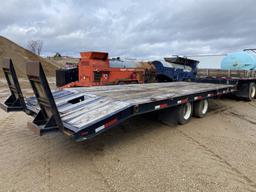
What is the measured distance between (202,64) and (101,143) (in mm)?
25300

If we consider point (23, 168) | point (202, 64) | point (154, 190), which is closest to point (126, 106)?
point (154, 190)

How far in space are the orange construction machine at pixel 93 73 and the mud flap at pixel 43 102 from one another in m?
6.30

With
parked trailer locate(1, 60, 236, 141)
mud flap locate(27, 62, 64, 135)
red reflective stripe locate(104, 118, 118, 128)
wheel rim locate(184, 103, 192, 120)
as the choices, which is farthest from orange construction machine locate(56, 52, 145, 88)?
red reflective stripe locate(104, 118, 118, 128)

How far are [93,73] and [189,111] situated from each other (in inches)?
202

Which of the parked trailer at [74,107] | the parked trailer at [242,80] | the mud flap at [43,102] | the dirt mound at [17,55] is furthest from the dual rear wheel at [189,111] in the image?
the dirt mound at [17,55]

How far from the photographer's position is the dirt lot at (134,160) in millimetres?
3170

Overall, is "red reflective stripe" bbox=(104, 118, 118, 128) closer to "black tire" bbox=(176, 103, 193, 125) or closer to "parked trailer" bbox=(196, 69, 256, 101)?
"black tire" bbox=(176, 103, 193, 125)

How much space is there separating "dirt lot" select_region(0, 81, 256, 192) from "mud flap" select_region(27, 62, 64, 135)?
0.65m

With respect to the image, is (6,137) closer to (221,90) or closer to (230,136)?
(230,136)

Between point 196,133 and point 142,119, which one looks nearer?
point 196,133

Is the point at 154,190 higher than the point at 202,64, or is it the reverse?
the point at 202,64

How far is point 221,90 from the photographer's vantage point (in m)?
7.65

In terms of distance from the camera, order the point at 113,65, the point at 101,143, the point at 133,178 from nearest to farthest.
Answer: the point at 133,178, the point at 101,143, the point at 113,65

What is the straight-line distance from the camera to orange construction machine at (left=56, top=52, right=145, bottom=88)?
10055 mm
